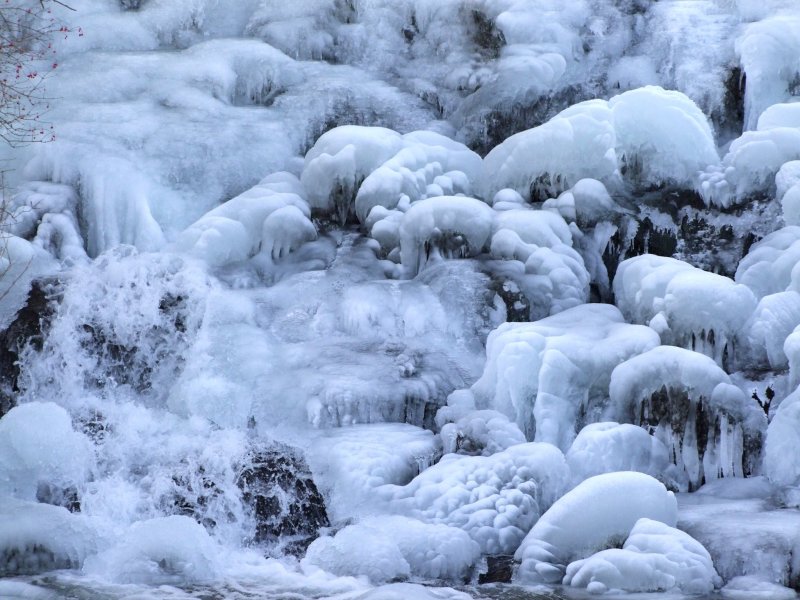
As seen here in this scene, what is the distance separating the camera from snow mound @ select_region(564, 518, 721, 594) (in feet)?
19.0

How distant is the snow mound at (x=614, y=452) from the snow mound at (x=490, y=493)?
0.14m

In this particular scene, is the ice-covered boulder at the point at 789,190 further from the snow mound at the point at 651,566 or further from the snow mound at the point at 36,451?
the snow mound at the point at 36,451

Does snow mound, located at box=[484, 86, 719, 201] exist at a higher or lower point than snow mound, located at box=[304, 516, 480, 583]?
higher

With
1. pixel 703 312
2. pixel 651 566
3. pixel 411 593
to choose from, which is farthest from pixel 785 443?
pixel 411 593

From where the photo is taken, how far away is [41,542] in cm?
631

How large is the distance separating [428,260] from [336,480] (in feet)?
7.91

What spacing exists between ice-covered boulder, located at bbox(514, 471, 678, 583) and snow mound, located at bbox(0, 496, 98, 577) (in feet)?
8.05

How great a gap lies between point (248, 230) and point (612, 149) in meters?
3.09

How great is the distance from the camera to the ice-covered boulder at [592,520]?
626 cm

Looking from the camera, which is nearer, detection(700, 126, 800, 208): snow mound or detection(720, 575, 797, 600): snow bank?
detection(720, 575, 797, 600): snow bank

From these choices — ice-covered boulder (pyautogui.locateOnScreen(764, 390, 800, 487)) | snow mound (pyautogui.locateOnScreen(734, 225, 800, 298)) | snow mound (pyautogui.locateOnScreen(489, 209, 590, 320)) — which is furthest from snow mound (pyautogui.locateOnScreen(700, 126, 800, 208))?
ice-covered boulder (pyautogui.locateOnScreen(764, 390, 800, 487))

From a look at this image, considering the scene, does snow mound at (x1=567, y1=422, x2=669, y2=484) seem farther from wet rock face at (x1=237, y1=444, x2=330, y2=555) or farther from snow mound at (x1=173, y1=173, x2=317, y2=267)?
snow mound at (x1=173, y1=173, x2=317, y2=267)

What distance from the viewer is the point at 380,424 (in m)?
7.74

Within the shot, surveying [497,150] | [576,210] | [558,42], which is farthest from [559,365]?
[558,42]
